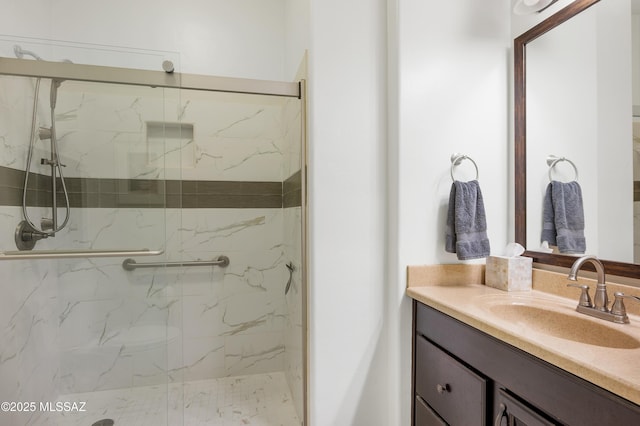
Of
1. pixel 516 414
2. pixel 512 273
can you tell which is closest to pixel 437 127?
pixel 512 273

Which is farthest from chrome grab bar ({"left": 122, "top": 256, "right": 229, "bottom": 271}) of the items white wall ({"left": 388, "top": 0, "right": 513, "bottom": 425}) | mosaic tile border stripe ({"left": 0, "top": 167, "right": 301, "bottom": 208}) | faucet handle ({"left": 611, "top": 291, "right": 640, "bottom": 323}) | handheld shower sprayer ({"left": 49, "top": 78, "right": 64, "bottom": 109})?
faucet handle ({"left": 611, "top": 291, "right": 640, "bottom": 323})

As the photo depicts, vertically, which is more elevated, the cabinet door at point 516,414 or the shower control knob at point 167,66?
the shower control knob at point 167,66

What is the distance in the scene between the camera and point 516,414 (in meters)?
0.86

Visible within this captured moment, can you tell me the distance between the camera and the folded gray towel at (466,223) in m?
1.42

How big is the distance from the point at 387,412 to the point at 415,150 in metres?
1.25

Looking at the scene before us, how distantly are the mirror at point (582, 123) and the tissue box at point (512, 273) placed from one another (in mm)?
104

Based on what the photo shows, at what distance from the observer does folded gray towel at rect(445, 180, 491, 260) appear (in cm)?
142

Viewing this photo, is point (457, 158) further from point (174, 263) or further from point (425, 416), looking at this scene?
point (174, 263)

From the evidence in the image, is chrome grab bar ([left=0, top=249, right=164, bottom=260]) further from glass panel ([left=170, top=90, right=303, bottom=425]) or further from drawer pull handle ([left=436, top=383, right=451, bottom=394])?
drawer pull handle ([left=436, top=383, right=451, bottom=394])

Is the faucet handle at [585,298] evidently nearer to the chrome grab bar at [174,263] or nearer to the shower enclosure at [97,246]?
the shower enclosure at [97,246]

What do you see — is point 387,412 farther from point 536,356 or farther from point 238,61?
point 238,61

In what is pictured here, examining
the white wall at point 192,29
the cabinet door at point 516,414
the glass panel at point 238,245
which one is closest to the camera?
the cabinet door at point 516,414

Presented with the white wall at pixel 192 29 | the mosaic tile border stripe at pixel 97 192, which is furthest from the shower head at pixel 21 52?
the white wall at pixel 192 29

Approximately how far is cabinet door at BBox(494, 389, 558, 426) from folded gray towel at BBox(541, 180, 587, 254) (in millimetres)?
754
